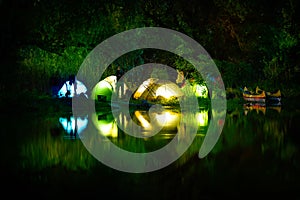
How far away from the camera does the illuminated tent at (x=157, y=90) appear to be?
1816 inches

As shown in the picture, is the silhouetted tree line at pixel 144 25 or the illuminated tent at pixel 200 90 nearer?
the silhouetted tree line at pixel 144 25

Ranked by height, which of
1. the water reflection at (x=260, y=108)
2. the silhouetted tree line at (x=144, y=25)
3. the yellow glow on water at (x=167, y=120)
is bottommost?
the yellow glow on water at (x=167, y=120)

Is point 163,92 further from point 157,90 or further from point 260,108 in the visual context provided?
point 260,108

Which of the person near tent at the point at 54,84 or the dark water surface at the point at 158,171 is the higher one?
the person near tent at the point at 54,84

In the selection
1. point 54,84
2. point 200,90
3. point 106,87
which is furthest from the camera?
point 54,84

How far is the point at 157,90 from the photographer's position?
152ft

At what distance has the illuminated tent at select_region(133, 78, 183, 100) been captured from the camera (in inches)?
1816

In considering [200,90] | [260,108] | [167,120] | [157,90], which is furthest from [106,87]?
[167,120]

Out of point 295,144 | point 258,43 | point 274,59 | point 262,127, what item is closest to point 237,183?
point 295,144

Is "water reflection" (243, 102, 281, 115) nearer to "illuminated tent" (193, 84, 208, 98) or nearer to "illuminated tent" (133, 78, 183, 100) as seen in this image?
"illuminated tent" (193, 84, 208, 98)

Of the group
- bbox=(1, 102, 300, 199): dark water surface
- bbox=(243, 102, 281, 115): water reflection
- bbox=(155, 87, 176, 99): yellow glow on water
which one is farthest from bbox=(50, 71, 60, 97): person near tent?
bbox=(1, 102, 300, 199): dark water surface

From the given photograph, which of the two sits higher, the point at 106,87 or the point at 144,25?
the point at 144,25

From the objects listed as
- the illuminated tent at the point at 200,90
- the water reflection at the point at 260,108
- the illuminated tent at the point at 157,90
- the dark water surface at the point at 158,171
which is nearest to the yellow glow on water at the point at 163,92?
the illuminated tent at the point at 157,90

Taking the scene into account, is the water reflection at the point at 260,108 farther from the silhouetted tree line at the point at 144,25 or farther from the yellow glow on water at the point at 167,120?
the yellow glow on water at the point at 167,120
